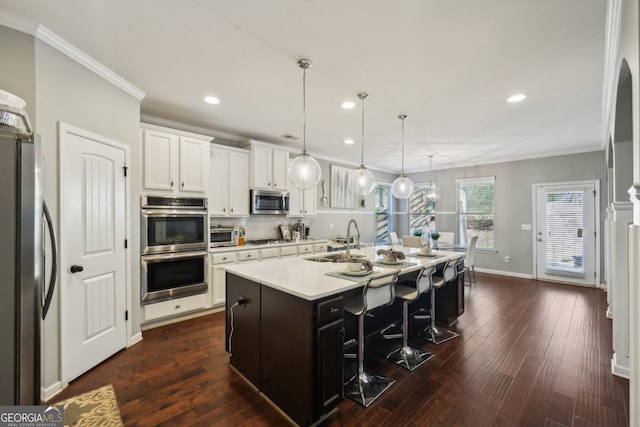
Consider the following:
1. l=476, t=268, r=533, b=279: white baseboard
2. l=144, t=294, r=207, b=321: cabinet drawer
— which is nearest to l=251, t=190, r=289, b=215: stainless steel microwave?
l=144, t=294, r=207, b=321: cabinet drawer

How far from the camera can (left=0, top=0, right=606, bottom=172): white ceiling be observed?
1.77m

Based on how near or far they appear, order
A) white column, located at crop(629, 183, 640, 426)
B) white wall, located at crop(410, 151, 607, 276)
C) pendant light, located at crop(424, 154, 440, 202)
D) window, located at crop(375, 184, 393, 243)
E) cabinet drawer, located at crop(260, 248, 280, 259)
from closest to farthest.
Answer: white column, located at crop(629, 183, 640, 426)
cabinet drawer, located at crop(260, 248, 280, 259)
white wall, located at crop(410, 151, 607, 276)
pendant light, located at crop(424, 154, 440, 202)
window, located at crop(375, 184, 393, 243)

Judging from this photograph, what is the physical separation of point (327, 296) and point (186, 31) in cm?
213

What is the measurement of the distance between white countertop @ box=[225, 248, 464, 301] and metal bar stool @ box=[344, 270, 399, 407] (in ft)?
0.43

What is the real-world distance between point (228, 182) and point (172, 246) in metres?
1.29

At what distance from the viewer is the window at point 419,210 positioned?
756cm

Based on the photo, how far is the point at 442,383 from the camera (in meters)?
2.29

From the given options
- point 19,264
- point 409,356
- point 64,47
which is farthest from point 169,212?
point 409,356

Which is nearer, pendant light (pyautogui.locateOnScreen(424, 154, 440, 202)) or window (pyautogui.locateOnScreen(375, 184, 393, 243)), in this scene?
pendant light (pyautogui.locateOnScreen(424, 154, 440, 202))

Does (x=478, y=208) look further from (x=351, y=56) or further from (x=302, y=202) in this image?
(x=351, y=56)

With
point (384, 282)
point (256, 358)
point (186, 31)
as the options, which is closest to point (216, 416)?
point (256, 358)

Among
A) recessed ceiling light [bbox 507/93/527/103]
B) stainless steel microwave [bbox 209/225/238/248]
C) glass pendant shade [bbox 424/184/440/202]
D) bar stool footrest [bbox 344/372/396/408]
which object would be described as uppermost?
recessed ceiling light [bbox 507/93/527/103]

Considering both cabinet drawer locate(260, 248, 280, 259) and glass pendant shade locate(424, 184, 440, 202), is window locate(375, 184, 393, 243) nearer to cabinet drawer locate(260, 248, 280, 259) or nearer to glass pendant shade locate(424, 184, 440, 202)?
glass pendant shade locate(424, 184, 440, 202)

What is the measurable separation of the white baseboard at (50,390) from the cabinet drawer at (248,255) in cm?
218
